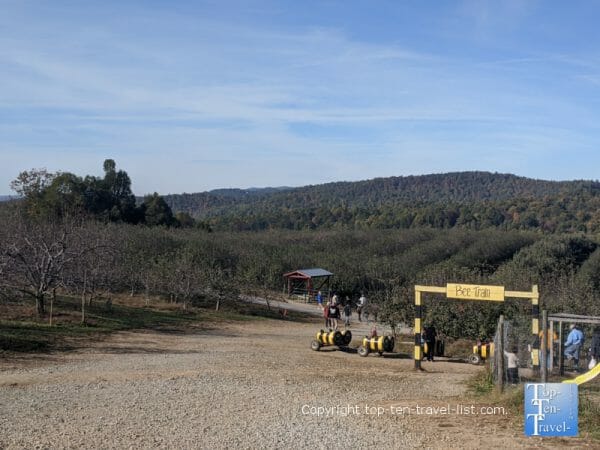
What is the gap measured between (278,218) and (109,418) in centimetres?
9952

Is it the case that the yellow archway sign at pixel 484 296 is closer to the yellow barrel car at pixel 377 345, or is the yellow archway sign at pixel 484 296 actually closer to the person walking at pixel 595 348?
the person walking at pixel 595 348

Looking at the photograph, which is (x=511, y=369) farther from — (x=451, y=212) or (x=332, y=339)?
(x=451, y=212)

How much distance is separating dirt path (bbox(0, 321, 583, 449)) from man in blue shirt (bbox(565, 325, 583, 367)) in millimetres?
2381

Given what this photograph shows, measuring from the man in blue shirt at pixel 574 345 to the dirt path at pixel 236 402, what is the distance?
2.38 metres

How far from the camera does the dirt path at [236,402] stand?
10312 millimetres

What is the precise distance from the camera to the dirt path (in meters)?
10.3

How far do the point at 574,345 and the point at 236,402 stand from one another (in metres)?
7.16

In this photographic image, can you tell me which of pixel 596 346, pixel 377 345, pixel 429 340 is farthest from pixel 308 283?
pixel 596 346

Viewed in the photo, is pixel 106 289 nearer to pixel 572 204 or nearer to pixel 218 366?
pixel 218 366

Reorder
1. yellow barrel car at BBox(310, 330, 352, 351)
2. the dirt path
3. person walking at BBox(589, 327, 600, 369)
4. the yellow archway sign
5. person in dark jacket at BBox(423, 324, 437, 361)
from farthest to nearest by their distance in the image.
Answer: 1. yellow barrel car at BBox(310, 330, 352, 351)
2. person in dark jacket at BBox(423, 324, 437, 361)
3. the yellow archway sign
4. person walking at BBox(589, 327, 600, 369)
5. the dirt path

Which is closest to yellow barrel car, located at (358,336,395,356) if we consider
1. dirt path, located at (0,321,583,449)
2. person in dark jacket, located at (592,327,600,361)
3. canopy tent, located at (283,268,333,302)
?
dirt path, located at (0,321,583,449)

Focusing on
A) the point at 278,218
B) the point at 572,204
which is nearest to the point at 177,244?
the point at 278,218

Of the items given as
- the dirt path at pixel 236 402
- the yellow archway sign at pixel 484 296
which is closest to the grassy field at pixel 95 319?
the dirt path at pixel 236 402

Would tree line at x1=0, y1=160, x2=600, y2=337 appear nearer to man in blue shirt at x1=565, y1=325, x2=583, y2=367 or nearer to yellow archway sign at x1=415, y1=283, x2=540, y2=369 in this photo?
yellow archway sign at x1=415, y1=283, x2=540, y2=369
